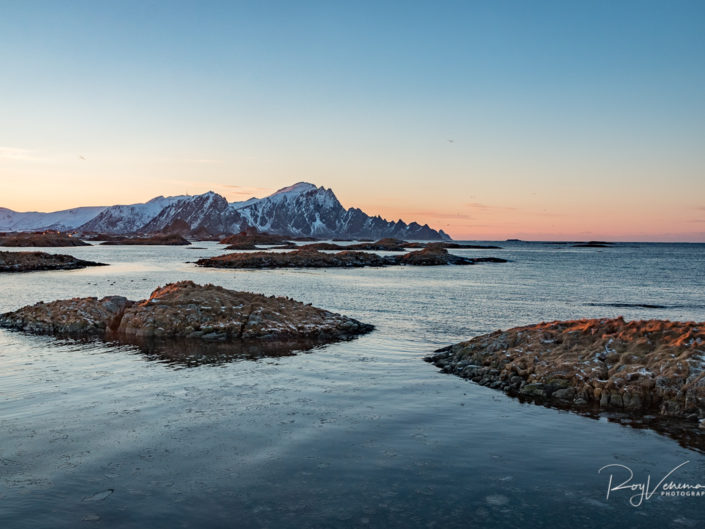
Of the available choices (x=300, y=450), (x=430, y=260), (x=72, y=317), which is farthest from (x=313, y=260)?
(x=300, y=450)

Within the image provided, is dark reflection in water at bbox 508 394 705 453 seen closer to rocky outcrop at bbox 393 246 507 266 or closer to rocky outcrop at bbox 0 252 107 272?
rocky outcrop at bbox 0 252 107 272

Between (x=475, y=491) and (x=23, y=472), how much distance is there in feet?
30.1

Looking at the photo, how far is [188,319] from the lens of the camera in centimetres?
2695

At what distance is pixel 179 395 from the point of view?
52.3ft

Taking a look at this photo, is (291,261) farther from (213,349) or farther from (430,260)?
(213,349)

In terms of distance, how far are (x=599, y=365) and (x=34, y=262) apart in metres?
95.6

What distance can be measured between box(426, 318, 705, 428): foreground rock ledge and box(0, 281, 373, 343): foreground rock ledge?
9170 millimetres

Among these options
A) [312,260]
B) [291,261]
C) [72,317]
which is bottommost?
[72,317]

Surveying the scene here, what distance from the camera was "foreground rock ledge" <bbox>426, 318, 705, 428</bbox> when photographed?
Result: 49.4 feet

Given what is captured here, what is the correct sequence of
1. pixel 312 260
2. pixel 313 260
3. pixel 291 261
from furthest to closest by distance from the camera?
pixel 313 260
pixel 312 260
pixel 291 261

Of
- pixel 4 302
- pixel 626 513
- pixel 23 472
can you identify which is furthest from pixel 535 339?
pixel 4 302

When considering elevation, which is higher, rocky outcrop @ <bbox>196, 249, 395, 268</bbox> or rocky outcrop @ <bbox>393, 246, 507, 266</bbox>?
rocky outcrop @ <bbox>393, 246, 507, 266</bbox>

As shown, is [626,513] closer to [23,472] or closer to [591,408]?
[591,408]

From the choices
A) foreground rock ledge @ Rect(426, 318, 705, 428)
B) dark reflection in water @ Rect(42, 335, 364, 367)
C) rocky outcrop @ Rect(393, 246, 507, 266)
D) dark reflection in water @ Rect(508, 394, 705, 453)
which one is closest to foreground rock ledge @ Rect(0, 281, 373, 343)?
dark reflection in water @ Rect(42, 335, 364, 367)
